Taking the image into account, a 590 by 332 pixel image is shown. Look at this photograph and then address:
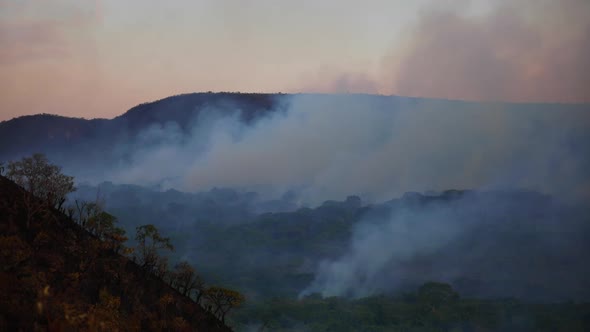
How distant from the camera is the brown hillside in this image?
45781 mm

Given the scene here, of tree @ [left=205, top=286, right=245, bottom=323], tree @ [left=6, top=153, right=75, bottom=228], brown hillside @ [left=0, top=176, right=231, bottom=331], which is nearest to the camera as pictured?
brown hillside @ [left=0, top=176, right=231, bottom=331]

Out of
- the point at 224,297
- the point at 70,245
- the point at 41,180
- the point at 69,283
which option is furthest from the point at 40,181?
the point at 224,297

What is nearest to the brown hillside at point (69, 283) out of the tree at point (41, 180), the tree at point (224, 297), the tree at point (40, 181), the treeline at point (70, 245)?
the treeline at point (70, 245)

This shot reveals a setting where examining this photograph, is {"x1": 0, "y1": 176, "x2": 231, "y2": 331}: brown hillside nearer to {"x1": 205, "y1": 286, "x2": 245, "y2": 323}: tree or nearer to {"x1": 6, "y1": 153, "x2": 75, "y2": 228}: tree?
{"x1": 6, "y1": 153, "x2": 75, "y2": 228}: tree

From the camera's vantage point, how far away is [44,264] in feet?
215

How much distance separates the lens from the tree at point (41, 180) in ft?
273

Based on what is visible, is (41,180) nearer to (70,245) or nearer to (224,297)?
(70,245)

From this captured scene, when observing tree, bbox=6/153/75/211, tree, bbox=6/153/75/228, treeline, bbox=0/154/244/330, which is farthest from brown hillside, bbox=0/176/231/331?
tree, bbox=6/153/75/211

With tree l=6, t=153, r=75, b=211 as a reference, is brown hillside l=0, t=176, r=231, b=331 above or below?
below

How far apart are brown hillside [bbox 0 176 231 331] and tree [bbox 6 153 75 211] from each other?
281 centimetres

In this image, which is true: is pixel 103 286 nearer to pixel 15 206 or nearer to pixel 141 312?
pixel 141 312

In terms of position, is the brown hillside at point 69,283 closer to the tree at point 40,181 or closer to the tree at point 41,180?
the tree at point 40,181

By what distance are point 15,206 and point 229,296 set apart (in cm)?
3859

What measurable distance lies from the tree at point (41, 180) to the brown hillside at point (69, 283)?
9.21 ft
